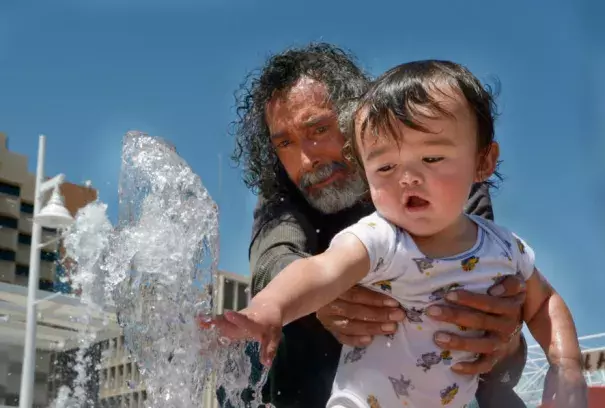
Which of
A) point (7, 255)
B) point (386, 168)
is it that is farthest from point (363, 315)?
point (7, 255)

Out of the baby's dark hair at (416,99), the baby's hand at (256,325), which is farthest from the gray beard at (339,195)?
the baby's hand at (256,325)

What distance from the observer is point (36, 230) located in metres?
13.6

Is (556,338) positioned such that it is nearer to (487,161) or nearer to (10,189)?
(487,161)

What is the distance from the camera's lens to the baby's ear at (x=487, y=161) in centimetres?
218

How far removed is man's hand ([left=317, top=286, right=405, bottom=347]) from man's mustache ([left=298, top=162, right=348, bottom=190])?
70 centimetres

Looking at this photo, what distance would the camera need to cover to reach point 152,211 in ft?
7.38

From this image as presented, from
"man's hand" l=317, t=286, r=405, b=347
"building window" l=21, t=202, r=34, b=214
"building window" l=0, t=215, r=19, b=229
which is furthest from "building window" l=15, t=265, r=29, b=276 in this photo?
"man's hand" l=317, t=286, r=405, b=347

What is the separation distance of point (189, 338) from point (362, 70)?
1.84 metres

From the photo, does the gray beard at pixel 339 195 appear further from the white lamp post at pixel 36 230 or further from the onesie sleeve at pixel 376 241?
the white lamp post at pixel 36 230

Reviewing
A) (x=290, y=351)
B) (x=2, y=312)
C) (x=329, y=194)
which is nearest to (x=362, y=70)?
(x=329, y=194)

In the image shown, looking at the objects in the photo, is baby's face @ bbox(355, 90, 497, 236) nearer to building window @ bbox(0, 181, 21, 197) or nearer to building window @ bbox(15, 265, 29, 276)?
building window @ bbox(15, 265, 29, 276)

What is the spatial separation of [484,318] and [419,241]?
24 centimetres

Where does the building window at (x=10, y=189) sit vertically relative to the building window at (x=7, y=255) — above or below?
above

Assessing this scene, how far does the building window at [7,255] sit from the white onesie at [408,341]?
53.3m
